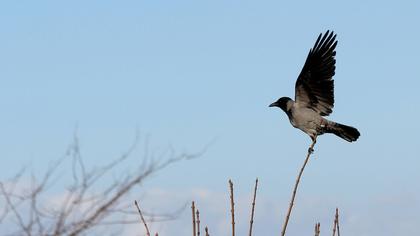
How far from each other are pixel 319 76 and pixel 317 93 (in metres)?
0.27

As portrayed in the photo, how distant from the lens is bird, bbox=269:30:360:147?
1198 centimetres

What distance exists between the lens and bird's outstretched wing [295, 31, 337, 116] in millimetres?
12070

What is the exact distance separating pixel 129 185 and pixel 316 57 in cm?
868

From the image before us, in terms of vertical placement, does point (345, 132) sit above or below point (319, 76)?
below

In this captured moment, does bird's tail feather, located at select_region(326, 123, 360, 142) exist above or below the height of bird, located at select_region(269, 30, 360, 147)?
below

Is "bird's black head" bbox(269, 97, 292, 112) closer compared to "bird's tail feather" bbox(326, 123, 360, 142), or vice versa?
"bird's tail feather" bbox(326, 123, 360, 142)

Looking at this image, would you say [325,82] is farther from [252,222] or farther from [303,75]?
[252,222]

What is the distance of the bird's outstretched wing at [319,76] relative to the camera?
12.1 m

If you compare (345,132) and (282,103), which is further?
(282,103)

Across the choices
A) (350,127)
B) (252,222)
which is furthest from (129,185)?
(350,127)

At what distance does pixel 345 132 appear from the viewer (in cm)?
1193

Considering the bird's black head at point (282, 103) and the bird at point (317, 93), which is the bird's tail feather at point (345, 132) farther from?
the bird's black head at point (282, 103)

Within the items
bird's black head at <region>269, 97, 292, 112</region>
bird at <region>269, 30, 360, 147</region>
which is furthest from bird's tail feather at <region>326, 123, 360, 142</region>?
bird's black head at <region>269, 97, 292, 112</region>

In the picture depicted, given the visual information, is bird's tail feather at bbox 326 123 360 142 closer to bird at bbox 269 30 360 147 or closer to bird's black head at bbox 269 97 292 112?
bird at bbox 269 30 360 147
